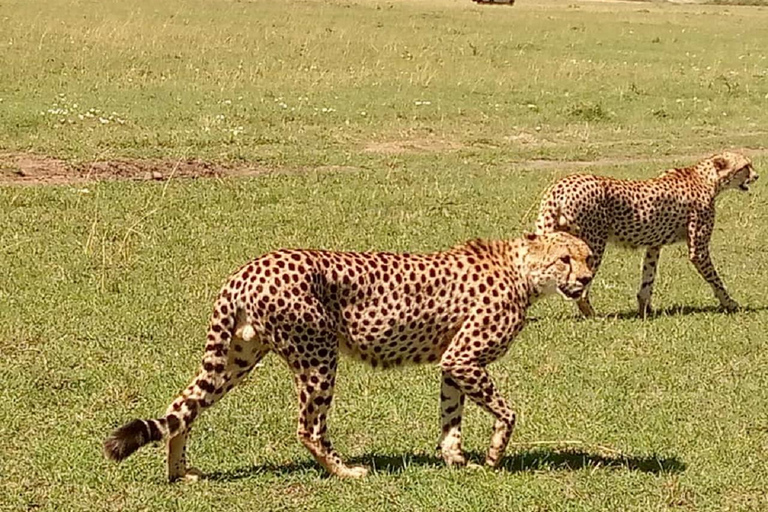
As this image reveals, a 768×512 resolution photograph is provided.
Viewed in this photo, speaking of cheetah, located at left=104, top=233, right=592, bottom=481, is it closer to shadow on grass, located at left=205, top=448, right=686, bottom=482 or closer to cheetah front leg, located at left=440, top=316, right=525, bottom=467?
cheetah front leg, located at left=440, top=316, right=525, bottom=467

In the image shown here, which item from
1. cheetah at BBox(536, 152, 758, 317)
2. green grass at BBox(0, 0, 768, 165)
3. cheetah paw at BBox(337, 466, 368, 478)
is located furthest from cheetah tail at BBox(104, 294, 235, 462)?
green grass at BBox(0, 0, 768, 165)

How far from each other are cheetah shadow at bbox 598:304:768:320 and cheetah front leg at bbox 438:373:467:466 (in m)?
3.55

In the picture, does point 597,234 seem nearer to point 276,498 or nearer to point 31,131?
point 276,498

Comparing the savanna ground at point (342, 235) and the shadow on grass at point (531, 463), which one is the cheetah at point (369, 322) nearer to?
the shadow on grass at point (531, 463)

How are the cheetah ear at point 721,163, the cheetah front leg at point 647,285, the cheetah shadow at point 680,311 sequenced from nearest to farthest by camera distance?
the cheetah shadow at point 680,311
the cheetah front leg at point 647,285
the cheetah ear at point 721,163

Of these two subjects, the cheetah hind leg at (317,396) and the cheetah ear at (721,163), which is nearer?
the cheetah hind leg at (317,396)

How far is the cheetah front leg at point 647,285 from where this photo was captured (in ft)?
30.3

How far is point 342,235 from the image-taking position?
11086 millimetres

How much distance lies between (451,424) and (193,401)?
1240 mm

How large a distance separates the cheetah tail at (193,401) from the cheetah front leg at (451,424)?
1073 mm

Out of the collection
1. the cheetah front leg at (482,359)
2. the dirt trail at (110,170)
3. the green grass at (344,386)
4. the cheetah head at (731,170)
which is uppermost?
the cheetah head at (731,170)

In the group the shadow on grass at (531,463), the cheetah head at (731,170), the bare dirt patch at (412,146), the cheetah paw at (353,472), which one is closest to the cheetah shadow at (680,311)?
the cheetah head at (731,170)

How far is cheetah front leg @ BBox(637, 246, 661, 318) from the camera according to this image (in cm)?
924

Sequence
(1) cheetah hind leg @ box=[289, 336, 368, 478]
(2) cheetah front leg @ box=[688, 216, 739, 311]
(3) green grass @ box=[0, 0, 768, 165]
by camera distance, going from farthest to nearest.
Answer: (3) green grass @ box=[0, 0, 768, 165]
(2) cheetah front leg @ box=[688, 216, 739, 311]
(1) cheetah hind leg @ box=[289, 336, 368, 478]
